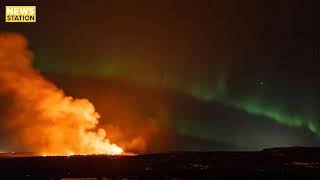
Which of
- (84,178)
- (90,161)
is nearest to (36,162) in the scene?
(90,161)

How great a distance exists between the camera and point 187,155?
142875 millimetres

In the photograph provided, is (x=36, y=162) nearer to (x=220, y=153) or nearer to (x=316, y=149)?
(x=220, y=153)

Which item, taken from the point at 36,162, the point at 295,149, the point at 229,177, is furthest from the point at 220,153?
the point at 229,177

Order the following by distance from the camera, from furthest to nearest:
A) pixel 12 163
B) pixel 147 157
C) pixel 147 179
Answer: pixel 147 157 < pixel 12 163 < pixel 147 179

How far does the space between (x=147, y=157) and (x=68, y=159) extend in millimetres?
22069

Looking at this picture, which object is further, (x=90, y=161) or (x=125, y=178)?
(x=90, y=161)

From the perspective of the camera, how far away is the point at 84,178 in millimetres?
70938

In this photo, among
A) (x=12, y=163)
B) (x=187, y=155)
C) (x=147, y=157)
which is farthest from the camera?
(x=187, y=155)

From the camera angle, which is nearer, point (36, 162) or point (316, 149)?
point (36, 162)

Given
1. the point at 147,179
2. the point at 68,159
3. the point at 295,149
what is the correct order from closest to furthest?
the point at 147,179 < the point at 68,159 < the point at 295,149

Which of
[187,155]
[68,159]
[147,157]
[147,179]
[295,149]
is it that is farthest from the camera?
[295,149]

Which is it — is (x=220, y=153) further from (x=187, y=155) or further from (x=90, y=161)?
(x=90, y=161)

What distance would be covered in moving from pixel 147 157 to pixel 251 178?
6321 centimetres

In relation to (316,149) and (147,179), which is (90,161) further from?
(316,149)
